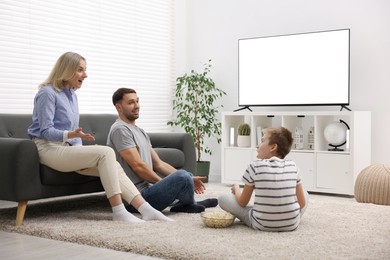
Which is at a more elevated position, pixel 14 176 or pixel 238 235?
pixel 14 176

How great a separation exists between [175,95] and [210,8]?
3.65 ft

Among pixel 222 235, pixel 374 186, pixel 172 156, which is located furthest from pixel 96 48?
pixel 222 235

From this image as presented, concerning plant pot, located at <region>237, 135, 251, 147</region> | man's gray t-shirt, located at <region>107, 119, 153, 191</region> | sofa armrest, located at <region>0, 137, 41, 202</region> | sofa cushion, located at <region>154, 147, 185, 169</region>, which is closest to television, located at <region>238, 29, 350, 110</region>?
plant pot, located at <region>237, 135, 251, 147</region>

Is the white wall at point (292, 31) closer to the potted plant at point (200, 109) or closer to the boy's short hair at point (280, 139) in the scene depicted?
the potted plant at point (200, 109)

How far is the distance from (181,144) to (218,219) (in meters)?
1.50

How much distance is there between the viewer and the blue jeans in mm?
3713

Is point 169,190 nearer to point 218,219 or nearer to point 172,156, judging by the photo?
point 218,219

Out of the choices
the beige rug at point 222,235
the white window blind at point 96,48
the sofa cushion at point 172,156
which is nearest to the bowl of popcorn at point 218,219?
the beige rug at point 222,235

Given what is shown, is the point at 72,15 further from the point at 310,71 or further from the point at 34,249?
the point at 34,249

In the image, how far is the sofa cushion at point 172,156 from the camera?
177 inches

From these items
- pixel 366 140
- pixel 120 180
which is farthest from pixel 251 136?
pixel 120 180

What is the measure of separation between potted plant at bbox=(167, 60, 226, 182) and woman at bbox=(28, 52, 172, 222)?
260cm

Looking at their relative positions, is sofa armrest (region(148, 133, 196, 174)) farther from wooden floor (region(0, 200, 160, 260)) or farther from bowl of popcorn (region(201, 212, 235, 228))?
wooden floor (region(0, 200, 160, 260))

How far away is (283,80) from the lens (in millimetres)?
5816
